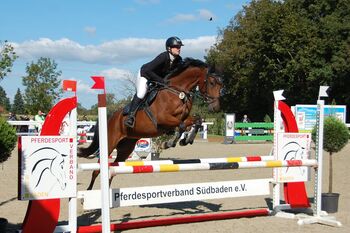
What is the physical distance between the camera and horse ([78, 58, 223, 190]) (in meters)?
6.82

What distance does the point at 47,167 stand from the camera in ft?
16.0

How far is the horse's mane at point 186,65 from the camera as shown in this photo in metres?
7.08

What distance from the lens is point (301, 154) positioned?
7.03 meters

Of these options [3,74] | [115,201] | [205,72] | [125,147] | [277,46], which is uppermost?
[277,46]

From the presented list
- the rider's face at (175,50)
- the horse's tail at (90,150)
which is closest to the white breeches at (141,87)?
the rider's face at (175,50)

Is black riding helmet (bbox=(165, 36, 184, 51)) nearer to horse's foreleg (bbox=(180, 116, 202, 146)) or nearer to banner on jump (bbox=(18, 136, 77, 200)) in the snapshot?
horse's foreleg (bbox=(180, 116, 202, 146))

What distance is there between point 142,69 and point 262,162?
7.14ft

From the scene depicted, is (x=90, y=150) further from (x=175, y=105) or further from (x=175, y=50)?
(x=175, y=50)

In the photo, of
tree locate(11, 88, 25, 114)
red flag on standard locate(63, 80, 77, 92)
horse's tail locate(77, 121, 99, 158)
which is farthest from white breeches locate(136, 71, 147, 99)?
tree locate(11, 88, 25, 114)

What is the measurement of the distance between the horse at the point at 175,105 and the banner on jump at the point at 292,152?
1043 mm

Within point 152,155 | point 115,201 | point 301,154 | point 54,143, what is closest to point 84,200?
point 115,201

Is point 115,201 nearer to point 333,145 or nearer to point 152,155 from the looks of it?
point 333,145

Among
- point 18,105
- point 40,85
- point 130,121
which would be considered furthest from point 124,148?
point 18,105

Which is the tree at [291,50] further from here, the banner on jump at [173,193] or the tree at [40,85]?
the banner on jump at [173,193]
